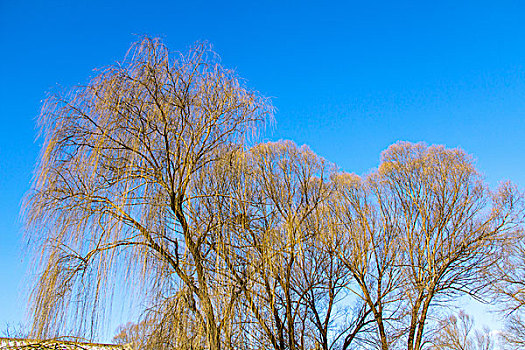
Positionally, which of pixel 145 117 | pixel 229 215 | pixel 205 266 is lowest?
pixel 205 266

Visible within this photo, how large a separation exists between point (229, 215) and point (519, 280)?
11.4m

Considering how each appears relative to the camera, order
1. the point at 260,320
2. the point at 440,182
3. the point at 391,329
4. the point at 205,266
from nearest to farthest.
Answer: the point at 260,320, the point at 205,266, the point at 391,329, the point at 440,182

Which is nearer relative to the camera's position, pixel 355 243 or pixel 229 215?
pixel 229 215

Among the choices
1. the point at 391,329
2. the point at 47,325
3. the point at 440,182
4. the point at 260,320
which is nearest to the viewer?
the point at 47,325

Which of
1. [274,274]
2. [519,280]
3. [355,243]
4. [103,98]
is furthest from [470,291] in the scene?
[103,98]

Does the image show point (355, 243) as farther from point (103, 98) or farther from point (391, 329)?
point (103, 98)

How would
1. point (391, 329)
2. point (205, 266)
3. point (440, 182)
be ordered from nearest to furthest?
point (205, 266) < point (391, 329) < point (440, 182)

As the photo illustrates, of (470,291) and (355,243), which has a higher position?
(355,243)

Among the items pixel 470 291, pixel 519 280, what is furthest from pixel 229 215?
pixel 519 280

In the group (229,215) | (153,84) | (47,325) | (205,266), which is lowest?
(47,325)

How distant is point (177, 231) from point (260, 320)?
1.13 meters

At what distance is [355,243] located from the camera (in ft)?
39.6

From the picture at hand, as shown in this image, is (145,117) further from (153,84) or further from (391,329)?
(391,329)

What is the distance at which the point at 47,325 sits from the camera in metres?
3.34
